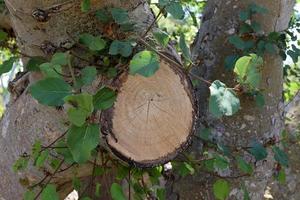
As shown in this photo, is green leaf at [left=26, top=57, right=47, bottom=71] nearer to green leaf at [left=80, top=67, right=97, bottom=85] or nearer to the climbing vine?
the climbing vine

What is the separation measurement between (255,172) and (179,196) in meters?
0.26

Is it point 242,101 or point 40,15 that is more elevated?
point 40,15

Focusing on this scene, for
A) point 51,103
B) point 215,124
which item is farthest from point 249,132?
point 51,103

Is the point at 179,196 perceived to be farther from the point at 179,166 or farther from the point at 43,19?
the point at 43,19

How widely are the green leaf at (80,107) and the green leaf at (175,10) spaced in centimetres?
31

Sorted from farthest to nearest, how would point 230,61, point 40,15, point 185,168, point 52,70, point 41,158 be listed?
1. point 230,61
2. point 185,168
3. point 40,15
4. point 41,158
5. point 52,70

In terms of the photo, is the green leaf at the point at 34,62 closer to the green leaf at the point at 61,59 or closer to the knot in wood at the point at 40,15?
the knot in wood at the point at 40,15

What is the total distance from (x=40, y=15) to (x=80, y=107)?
443 millimetres

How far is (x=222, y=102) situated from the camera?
105cm

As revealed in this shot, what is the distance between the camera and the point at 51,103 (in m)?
1.01

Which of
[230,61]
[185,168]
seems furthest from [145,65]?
[230,61]

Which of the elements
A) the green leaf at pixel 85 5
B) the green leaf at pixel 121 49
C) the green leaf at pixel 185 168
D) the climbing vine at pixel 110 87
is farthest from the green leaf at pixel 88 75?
the green leaf at pixel 185 168

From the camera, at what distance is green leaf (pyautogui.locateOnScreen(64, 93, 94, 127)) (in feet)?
3.12

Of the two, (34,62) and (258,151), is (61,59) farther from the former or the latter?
(258,151)
